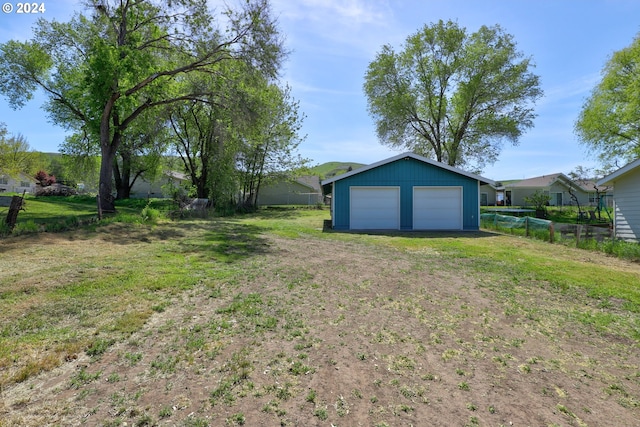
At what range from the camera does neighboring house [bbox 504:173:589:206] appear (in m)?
35.5

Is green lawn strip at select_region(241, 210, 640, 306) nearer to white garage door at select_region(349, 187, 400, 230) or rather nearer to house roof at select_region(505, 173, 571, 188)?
white garage door at select_region(349, 187, 400, 230)

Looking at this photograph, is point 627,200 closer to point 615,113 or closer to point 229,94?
point 615,113

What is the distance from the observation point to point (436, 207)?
15438 millimetres

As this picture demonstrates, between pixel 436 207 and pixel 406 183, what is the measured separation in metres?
1.83

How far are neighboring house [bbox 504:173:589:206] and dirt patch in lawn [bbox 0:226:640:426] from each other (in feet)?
121

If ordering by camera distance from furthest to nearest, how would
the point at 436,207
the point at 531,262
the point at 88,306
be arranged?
the point at 436,207
the point at 531,262
the point at 88,306

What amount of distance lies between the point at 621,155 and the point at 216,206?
25.7 m

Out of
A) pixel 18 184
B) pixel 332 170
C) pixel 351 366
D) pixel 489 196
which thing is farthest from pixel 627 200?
pixel 332 170

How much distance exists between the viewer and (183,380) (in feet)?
8.98

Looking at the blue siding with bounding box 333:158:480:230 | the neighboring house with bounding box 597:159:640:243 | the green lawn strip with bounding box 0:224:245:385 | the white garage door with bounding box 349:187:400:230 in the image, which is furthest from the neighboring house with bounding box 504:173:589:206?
the green lawn strip with bounding box 0:224:245:385

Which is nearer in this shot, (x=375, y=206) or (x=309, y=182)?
(x=375, y=206)

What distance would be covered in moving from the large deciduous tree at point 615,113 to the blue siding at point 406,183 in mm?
11334

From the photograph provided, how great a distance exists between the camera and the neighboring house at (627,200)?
11.9 m

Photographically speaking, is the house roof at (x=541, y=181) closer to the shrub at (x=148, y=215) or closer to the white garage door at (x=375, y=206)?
the white garage door at (x=375, y=206)
